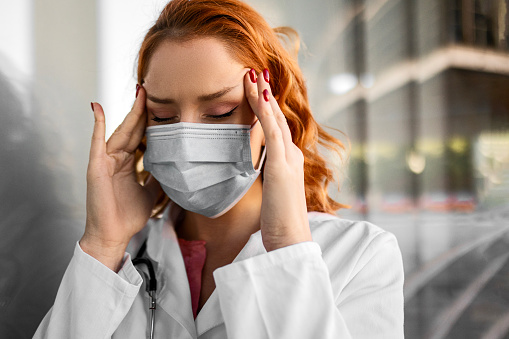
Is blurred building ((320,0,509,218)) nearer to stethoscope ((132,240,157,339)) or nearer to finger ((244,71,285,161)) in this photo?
finger ((244,71,285,161))

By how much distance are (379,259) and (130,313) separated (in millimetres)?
635

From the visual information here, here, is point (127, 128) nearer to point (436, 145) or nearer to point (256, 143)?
point (256, 143)

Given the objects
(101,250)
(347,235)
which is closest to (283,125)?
(347,235)

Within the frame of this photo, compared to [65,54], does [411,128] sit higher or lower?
lower

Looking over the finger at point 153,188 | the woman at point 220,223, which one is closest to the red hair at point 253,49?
the woman at point 220,223

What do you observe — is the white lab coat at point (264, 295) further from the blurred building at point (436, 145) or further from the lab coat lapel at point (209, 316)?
the blurred building at point (436, 145)

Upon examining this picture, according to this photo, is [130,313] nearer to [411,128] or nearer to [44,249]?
[44,249]

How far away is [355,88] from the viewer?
1.83 m

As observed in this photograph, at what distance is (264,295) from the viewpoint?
872mm

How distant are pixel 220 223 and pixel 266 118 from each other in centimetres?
37

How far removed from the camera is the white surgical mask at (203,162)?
3.30 ft

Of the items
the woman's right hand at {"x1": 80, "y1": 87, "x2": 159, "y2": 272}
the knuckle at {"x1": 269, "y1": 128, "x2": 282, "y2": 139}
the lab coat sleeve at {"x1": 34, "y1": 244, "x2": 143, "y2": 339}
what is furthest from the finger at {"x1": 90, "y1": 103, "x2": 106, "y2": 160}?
the knuckle at {"x1": 269, "y1": 128, "x2": 282, "y2": 139}

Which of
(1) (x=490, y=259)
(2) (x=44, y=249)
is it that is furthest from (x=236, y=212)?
(1) (x=490, y=259)

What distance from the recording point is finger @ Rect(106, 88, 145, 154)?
3.68 feet
